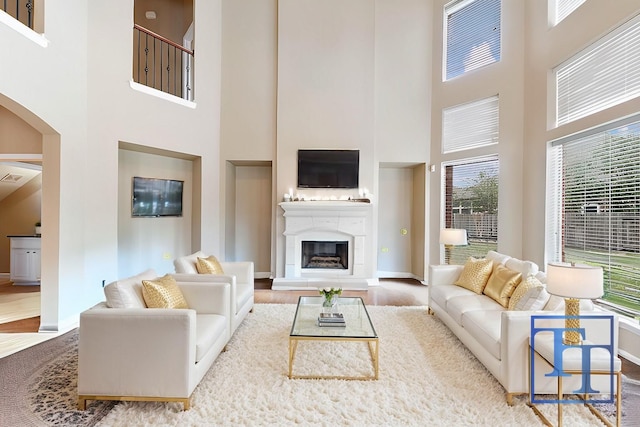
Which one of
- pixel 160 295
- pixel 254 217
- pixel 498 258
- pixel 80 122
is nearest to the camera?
pixel 160 295

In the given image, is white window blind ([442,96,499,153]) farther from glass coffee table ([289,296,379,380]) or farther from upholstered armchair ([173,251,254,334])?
upholstered armchair ([173,251,254,334])

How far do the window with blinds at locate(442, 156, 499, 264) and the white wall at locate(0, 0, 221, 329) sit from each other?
16.6ft

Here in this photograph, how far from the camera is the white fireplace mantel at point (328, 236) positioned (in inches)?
237

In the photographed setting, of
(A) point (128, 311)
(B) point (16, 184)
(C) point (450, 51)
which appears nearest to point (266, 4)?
(C) point (450, 51)

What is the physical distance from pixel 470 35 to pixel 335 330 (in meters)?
5.87

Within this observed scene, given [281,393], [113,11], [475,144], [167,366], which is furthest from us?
[475,144]

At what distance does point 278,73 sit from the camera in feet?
20.2

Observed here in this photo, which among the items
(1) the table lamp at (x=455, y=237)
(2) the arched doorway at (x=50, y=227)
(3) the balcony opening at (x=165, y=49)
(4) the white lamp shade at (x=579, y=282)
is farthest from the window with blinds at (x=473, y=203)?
(2) the arched doorway at (x=50, y=227)

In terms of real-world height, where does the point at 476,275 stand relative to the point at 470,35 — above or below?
below

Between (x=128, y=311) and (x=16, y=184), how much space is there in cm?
582

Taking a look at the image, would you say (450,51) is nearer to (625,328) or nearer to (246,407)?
(625,328)

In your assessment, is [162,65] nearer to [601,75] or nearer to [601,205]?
[601,75]

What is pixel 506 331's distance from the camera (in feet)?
7.70

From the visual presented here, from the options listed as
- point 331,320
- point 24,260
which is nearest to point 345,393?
point 331,320
